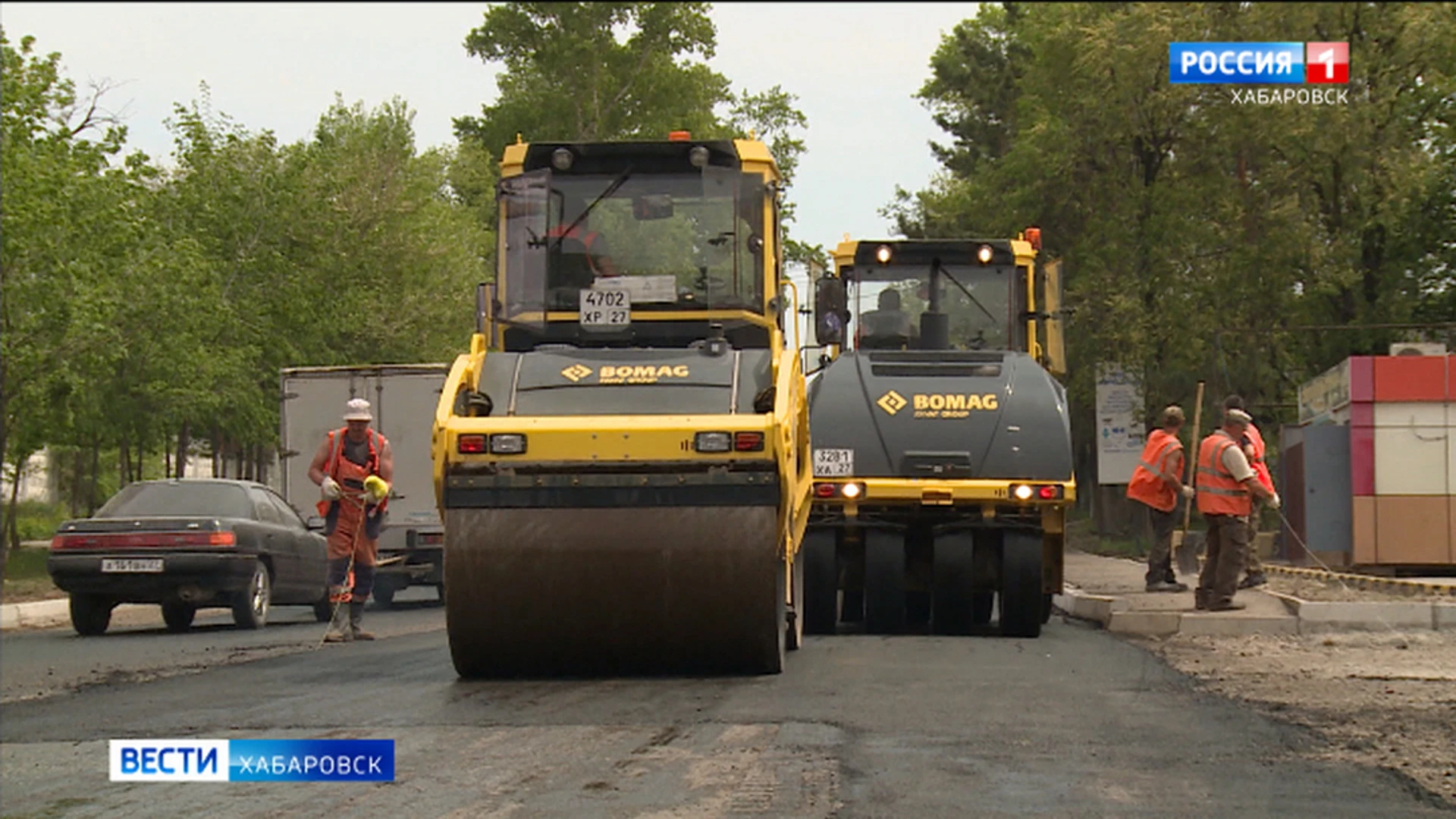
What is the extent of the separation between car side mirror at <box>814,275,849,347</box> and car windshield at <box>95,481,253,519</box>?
8380mm

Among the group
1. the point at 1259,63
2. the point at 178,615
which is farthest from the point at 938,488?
the point at 1259,63

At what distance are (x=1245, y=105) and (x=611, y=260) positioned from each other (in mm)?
26274

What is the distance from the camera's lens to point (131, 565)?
57.4 feet

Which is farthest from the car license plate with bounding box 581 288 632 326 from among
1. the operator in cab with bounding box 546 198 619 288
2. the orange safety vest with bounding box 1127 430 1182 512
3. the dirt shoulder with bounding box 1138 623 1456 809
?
the orange safety vest with bounding box 1127 430 1182 512

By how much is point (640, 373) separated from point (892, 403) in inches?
183

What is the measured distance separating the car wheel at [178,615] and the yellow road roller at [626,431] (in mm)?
8539

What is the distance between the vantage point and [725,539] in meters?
10.2

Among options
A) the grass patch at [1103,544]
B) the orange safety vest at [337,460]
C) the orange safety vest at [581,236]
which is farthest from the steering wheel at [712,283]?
the grass patch at [1103,544]

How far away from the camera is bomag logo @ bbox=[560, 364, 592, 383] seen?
10664 millimetres

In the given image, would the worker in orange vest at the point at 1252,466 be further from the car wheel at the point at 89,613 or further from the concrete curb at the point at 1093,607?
the car wheel at the point at 89,613

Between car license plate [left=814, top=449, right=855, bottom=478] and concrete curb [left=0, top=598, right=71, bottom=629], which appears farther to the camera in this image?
concrete curb [left=0, top=598, right=71, bottom=629]

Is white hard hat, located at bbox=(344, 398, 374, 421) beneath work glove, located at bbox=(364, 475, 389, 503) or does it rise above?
above

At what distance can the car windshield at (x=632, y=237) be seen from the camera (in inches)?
459

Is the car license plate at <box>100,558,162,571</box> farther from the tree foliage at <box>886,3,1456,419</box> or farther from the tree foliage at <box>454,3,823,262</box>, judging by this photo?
the tree foliage at <box>454,3,823,262</box>
